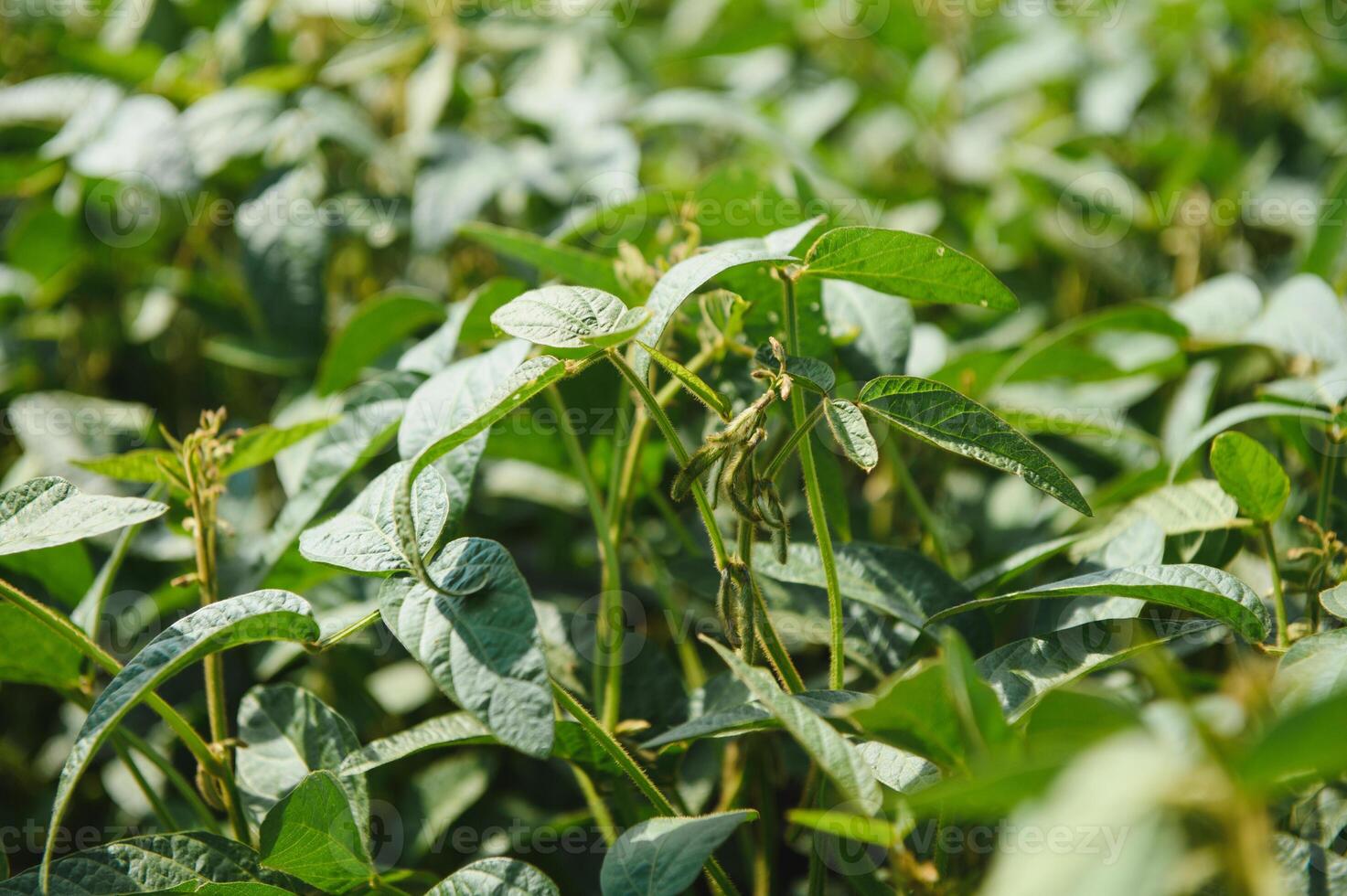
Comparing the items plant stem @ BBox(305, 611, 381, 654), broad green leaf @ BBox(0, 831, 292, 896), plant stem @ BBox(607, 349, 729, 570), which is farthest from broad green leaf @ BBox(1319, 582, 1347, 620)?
broad green leaf @ BBox(0, 831, 292, 896)

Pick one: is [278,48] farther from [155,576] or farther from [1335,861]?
[1335,861]

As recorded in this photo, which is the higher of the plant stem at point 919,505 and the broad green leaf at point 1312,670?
the broad green leaf at point 1312,670

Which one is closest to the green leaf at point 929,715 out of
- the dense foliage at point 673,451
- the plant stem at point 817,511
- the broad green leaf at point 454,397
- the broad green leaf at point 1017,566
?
the dense foliage at point 673,451

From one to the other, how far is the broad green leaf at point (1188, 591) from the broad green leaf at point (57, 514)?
2.04 ft

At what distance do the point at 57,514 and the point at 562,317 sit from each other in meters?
0.39

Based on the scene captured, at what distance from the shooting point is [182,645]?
595mm

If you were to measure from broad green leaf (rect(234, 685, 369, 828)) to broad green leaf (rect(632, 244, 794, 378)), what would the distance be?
39cm

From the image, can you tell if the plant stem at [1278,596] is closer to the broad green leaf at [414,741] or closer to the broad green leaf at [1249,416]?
the broad green leaf at [1249,416]

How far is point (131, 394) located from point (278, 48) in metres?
0.57

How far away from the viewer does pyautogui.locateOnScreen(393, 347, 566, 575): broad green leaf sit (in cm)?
55

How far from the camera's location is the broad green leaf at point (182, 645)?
0.54 m

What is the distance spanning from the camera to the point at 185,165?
3.82 feet

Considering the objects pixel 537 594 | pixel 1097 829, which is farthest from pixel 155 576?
pixel 1097 829

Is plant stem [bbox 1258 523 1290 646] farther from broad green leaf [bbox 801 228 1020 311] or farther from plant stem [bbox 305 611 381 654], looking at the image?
plant stem [bbox 305 611 381 654]
